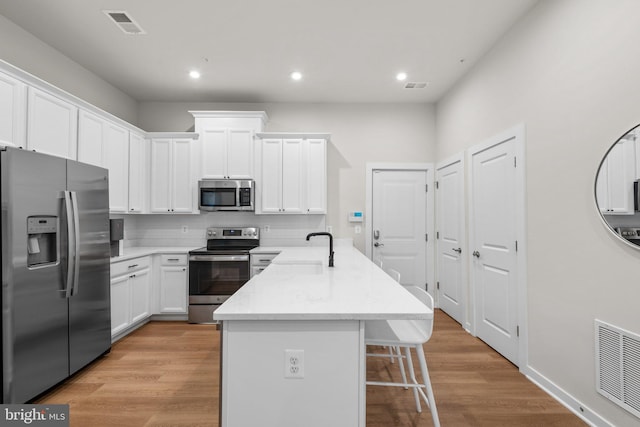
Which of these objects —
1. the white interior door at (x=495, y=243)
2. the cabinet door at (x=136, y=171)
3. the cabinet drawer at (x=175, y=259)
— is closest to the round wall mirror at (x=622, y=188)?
the white interior door at (x=495, y=243)

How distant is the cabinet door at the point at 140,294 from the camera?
338 cm

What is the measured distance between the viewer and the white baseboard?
1.83 metres

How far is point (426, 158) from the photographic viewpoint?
4.42 meters

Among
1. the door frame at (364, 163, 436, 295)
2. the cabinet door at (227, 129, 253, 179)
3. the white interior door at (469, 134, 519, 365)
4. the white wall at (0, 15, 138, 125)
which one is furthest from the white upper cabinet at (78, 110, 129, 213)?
the white interior door at (469, 134, 519, 365)

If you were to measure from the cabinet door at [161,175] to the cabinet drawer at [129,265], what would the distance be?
0.73 metres

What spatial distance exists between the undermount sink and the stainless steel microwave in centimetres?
162

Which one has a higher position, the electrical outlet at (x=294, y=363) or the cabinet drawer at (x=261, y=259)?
the cabinet drawer at (x=261, y=259)

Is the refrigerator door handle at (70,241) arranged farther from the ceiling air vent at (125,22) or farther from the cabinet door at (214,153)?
the cabinet door at (214,153)

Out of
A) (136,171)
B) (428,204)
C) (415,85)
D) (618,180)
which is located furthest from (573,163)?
(136,171)

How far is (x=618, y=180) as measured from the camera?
168 centimetres

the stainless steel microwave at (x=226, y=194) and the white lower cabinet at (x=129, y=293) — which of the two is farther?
the stainless steel microwave at (x=226, y=194)

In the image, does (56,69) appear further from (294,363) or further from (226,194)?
(294,363)

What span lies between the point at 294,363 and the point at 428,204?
3.63 metres

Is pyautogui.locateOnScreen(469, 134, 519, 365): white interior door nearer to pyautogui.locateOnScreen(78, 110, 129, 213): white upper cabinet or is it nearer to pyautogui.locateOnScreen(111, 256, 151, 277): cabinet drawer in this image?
pyautogui.locateOnScreen(111, 256, 151, 277): cabinet drawer
